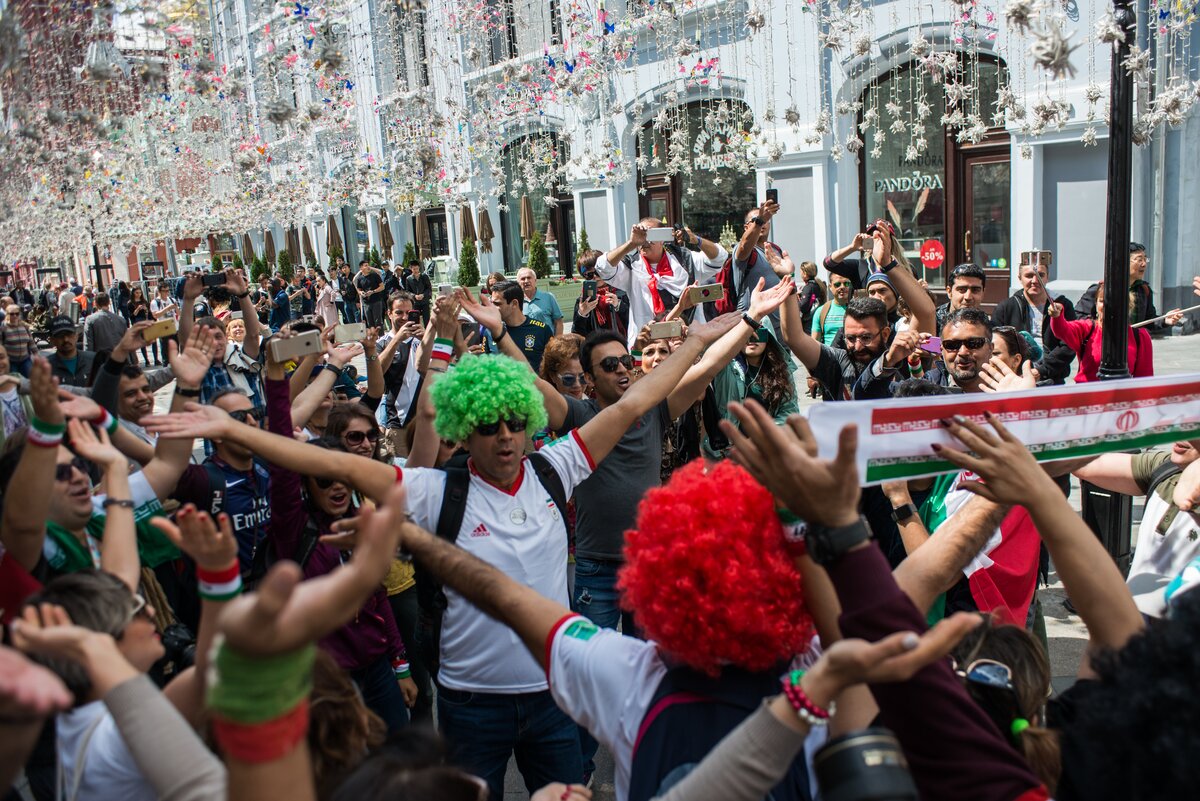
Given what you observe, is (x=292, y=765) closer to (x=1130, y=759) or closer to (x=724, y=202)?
(x=1130, y=759)

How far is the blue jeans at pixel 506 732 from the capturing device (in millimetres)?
2926

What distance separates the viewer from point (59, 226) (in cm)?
2622

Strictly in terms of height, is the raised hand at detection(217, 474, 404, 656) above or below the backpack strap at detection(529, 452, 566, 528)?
above

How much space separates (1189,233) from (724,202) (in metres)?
8.51

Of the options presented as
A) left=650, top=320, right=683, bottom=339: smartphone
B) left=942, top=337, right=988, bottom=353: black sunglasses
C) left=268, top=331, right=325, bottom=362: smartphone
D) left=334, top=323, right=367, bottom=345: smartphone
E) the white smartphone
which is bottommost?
left=942, top=337, right=988, bottom=353: black sunglasses

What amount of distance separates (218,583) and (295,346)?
1977 millimetres

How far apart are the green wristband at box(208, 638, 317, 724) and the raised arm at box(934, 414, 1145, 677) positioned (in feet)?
4.40

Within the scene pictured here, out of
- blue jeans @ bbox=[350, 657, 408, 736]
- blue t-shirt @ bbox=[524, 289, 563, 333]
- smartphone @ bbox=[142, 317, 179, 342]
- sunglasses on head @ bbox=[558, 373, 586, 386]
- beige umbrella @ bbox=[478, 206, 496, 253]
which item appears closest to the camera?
blue jeans @ bbox=[350, 657, 408, 736]

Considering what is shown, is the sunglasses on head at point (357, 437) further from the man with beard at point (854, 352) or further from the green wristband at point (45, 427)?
the man with beard at point (854, 352)

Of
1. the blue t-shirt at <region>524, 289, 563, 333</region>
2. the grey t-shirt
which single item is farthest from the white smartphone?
the grey t-shirt

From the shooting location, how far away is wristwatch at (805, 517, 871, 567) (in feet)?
5.24

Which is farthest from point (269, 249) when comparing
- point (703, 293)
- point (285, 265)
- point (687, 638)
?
point (687, 638)

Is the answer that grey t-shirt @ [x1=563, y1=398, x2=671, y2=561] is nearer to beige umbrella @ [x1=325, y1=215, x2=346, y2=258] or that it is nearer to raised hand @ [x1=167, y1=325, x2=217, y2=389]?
raised hand @ [x1=167, y1=325, x2=217, y2=389]

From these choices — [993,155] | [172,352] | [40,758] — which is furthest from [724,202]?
[40,758]
